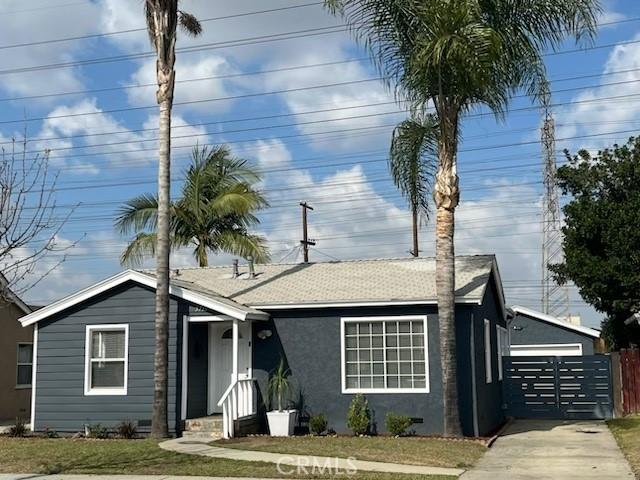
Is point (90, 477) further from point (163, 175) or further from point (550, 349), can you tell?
point (550, 349)

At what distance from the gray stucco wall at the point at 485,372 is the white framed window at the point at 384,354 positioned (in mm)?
1302

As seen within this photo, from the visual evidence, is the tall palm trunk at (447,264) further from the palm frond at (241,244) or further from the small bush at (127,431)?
the palm frond at (241,244)

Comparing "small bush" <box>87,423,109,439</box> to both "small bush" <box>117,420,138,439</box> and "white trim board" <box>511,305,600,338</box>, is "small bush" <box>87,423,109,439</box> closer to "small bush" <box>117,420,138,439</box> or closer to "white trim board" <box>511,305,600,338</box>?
"small bush" <box>117,420,138,439</box>

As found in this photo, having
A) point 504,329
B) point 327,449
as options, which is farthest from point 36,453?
point 504,329

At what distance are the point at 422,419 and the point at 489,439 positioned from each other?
140 centimetres

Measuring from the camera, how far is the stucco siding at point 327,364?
16.6 m

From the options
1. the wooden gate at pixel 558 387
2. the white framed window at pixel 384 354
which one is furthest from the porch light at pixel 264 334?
the wooden gate at pixel 558 387

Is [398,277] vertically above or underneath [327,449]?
above

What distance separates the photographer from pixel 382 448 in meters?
14.1

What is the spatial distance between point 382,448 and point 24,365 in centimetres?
1352

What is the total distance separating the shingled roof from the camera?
17.2 m

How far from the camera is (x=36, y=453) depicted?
1405cm

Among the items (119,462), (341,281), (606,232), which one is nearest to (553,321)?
(606,232)

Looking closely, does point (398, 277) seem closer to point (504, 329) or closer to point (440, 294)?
point (440, 294)
